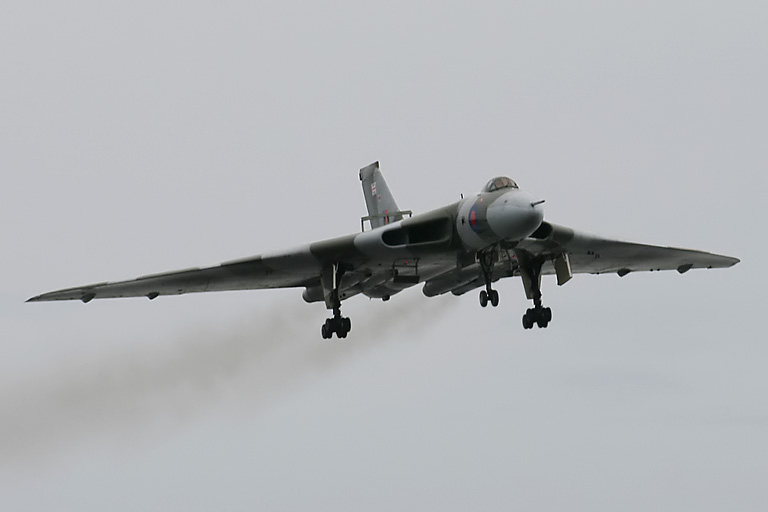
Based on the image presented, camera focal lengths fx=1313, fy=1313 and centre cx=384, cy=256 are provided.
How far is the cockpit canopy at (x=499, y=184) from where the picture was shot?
112 ft

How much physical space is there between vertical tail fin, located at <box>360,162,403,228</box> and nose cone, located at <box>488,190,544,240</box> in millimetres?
9278

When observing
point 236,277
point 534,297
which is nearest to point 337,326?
point 236,277

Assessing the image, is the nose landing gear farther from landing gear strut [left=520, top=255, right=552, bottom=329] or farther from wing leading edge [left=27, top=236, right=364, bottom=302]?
landing gear strut [left=520, top=255, right=552, bottom=329]

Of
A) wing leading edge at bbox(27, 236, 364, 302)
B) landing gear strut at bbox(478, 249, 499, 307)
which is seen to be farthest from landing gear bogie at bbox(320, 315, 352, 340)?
landing gear strut at bbox(478, 249, 499, 307)

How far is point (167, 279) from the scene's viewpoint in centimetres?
3831

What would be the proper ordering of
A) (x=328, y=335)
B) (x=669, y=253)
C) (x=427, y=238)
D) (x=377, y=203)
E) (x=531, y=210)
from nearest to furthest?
(x=531, y=210) → (x=427, y=238) → (x=328, y=335) → (x=669, y=253) → (x=377, y=203)

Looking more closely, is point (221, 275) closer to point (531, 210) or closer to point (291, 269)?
point (291, 269)

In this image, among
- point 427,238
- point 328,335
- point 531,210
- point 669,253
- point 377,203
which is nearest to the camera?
point 531,210

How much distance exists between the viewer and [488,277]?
3491 cm

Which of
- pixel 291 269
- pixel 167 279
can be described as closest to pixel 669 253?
pixel 291 269

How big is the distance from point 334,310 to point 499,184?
6565 millimetres

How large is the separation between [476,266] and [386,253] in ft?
8.96

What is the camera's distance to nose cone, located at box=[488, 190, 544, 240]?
3247cm

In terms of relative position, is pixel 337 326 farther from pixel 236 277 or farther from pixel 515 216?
pixel 515 216
